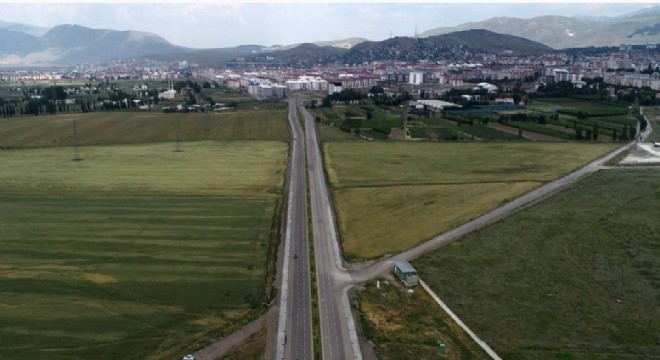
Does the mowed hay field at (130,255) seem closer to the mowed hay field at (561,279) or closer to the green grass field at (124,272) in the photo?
the green grass field at (124,272)

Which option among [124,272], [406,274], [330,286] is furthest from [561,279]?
[124,272]

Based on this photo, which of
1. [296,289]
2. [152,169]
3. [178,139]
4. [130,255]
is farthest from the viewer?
[178,139]

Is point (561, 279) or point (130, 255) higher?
point (130, 255)

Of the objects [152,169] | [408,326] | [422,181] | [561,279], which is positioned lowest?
[408,326]

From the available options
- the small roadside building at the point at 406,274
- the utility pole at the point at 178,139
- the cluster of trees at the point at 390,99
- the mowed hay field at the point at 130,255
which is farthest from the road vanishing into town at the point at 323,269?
the cluster of trees at the point at 390,99

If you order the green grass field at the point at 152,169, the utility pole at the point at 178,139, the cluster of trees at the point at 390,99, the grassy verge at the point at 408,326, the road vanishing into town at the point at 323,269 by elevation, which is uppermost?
the cluster of trees at the point at 390,99

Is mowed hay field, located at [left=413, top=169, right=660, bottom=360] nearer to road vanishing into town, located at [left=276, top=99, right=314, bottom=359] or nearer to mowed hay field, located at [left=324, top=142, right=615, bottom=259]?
mowed hay field, located at [left=324, top=142, right=615, bottom=259]

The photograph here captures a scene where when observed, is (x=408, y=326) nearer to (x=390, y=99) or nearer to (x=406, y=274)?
(x=406, y=274)

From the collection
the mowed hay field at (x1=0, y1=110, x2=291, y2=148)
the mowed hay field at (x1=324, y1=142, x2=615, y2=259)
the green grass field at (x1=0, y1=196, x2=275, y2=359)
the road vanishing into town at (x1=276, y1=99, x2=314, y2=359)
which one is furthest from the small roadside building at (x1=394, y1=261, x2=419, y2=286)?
the mowed hay field at (x1=0, y1=110, x2=291, y2=148)
